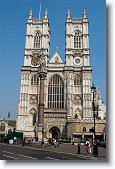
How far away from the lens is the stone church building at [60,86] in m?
44.4

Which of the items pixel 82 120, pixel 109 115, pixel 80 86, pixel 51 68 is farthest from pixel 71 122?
pixel 109 115

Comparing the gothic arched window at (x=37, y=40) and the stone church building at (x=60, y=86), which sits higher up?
the gothic arched window at (x=37, y=40)

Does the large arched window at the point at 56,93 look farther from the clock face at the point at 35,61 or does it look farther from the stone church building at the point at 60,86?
the clock face at the point at 35,61

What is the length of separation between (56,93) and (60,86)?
1.68 metres

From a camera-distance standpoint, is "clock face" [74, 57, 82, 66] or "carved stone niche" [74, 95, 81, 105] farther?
"clock face" [74, 57, 82, 66]

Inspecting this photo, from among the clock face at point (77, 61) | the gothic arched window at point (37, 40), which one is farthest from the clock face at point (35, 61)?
the clock face at point (77, 61)

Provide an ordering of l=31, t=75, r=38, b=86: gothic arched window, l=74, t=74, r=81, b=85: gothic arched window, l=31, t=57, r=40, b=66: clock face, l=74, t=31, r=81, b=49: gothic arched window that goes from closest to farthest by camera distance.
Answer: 1. l=74, t=74, r=81, b=85: gothic arched window
2. l=31, t=75, r=38, b=86: gothic arched window
3. l=31, t=57, r=40, b=66: clock face
4. l=74, t=31, r=81, b=49: gothic arched window

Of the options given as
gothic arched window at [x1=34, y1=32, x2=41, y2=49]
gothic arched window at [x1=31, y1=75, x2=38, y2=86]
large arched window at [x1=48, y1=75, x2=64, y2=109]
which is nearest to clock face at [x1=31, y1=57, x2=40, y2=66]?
gothic arched window at [x1=31, y1=75, x2=38, y2=86]

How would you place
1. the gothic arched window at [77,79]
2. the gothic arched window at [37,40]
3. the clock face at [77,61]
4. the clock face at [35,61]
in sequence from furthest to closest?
the gothic arched window at [37,40] → the clock face at [35,61] → the clock face at [77,61] → the gothic arched window at [77,79]

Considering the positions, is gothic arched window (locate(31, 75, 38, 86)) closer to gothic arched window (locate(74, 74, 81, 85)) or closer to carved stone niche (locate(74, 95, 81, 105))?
gothic arched window (locate(74, 74, 81, 85))

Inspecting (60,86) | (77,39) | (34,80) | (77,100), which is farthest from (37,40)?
(77,100)

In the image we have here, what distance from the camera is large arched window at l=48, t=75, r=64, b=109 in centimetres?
4703

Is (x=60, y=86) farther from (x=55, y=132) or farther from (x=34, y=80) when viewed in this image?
(x=55, y=132)

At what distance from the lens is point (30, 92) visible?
4784 cm
